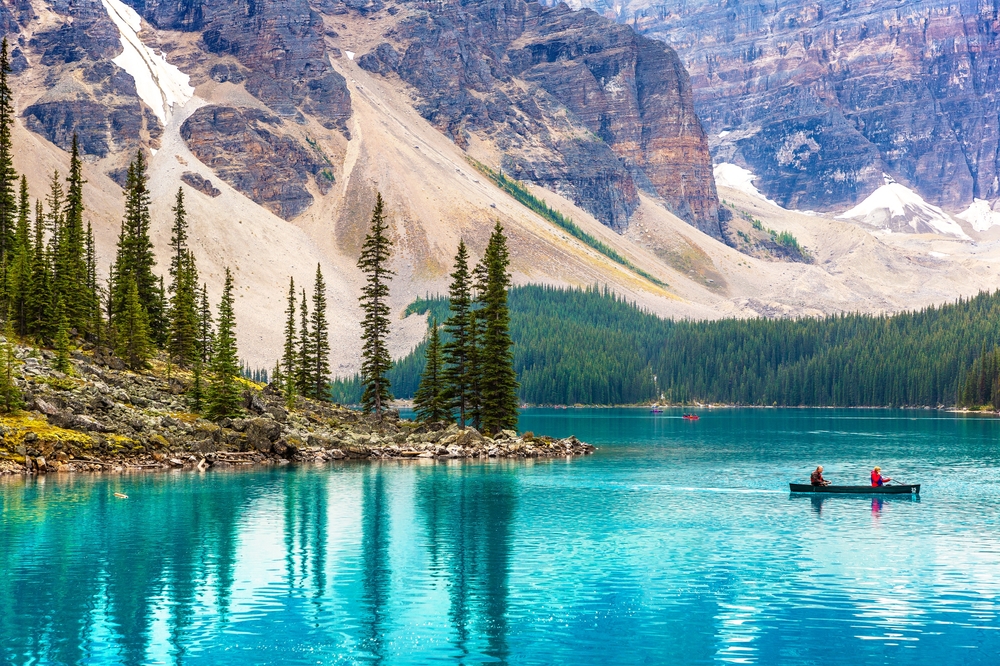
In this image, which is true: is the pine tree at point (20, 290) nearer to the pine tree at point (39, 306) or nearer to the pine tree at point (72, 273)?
the pine tree at point (39, 306)

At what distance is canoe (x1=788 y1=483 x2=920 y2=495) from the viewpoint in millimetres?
89644

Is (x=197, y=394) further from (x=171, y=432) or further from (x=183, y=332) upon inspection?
(x=183, y=332)

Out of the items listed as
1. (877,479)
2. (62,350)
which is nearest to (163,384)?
(62,350)

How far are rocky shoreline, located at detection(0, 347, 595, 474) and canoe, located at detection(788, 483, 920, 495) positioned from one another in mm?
39894

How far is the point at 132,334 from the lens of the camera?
119438 mm

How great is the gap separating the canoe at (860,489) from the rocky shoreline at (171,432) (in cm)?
3989

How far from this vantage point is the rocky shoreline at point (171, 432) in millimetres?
96188

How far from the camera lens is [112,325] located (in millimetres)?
127500

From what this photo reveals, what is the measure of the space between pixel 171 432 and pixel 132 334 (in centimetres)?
1687

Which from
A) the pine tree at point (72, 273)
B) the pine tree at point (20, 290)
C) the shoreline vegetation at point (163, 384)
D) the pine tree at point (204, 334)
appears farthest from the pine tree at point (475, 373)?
the pine tree at point (20, 290)

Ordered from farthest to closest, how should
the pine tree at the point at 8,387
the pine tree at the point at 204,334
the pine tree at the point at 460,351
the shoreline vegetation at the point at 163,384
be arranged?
the pine tree at the point at 204,334 → the pine tree at the point at 460,351 → the shoreline vegetation at the point at 163,384 → the pine tree at the point at 8,387

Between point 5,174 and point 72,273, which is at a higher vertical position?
point 5,174

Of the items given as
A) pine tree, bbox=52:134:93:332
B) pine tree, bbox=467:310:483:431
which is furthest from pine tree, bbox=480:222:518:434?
pine tree, bbox=52:134:93:332

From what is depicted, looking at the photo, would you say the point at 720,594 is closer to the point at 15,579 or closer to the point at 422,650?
the point at 422,650
